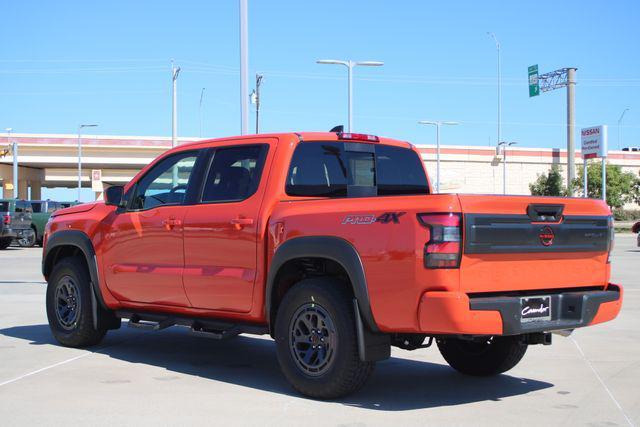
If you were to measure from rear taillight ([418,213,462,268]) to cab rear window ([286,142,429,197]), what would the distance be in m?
1.69

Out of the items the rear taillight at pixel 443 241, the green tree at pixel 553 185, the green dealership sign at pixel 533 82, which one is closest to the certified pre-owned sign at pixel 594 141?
the green tree at pixel 553 185

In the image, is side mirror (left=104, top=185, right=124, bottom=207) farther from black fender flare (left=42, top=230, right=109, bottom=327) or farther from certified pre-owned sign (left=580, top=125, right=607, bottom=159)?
certified pre-owned sign (left=580, top=125, right=607, bottom=159)

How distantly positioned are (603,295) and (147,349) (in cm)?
463

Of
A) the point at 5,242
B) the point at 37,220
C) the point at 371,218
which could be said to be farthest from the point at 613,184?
the point at 371,218

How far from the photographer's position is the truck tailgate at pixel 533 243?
548 cm

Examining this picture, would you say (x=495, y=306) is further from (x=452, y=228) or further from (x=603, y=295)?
(x=603, y=295)

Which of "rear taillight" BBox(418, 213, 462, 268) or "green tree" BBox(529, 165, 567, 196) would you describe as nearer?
"rear taillight" BBox(418, 213, 462, 268)

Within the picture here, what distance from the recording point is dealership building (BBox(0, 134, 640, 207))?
72.7m

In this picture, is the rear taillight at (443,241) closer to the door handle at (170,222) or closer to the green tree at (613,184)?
the door handle at (170,222)

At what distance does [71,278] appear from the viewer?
28.0 feet

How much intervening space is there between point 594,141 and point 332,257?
2603 inches

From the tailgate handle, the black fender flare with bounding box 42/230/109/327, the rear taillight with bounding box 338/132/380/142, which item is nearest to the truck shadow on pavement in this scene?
the black fender flare with bounding box 42/230/109/327

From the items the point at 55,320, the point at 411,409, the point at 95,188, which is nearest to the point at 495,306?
the point at 411,409

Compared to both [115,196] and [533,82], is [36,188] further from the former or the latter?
[115,196]
